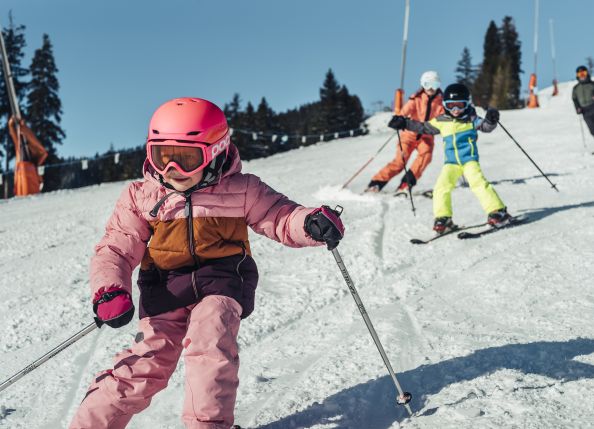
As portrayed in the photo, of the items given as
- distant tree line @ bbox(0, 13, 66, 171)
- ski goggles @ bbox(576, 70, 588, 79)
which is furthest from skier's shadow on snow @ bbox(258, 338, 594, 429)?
distant tree line @ bbox(0, 13, 66, 171)

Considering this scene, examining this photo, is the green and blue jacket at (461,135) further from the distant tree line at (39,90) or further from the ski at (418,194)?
the distant tree line at (39,90)

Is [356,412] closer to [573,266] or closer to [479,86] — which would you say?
[573,266]

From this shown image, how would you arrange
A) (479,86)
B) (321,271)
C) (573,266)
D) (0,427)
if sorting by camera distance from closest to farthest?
1. (0,427)
2. (573,266)
3. (321,271)
4. (479,86)

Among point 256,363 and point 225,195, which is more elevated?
point 225,195

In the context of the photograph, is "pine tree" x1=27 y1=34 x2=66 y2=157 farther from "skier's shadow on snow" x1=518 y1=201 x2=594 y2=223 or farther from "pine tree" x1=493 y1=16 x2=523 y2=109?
"pine tree" x1=493 y1=16 x2=523 y2=109

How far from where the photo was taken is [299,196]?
378 inches

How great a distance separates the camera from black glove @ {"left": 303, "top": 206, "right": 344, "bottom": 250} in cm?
246

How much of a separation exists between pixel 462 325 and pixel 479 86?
252 feet

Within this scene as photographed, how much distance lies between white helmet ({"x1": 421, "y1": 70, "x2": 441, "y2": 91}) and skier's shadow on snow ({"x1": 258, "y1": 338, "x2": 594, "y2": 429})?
6496 mm

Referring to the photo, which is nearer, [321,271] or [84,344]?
[84,344]

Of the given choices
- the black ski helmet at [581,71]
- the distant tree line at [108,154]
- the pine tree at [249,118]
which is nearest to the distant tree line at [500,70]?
the distant tree line at [108,154]

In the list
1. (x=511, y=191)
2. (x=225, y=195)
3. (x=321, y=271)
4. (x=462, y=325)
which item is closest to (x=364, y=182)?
(x=511, y=191)

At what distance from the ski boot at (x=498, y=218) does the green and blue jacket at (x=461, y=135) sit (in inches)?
26.5

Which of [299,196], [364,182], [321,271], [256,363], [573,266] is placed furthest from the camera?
[364,182]
